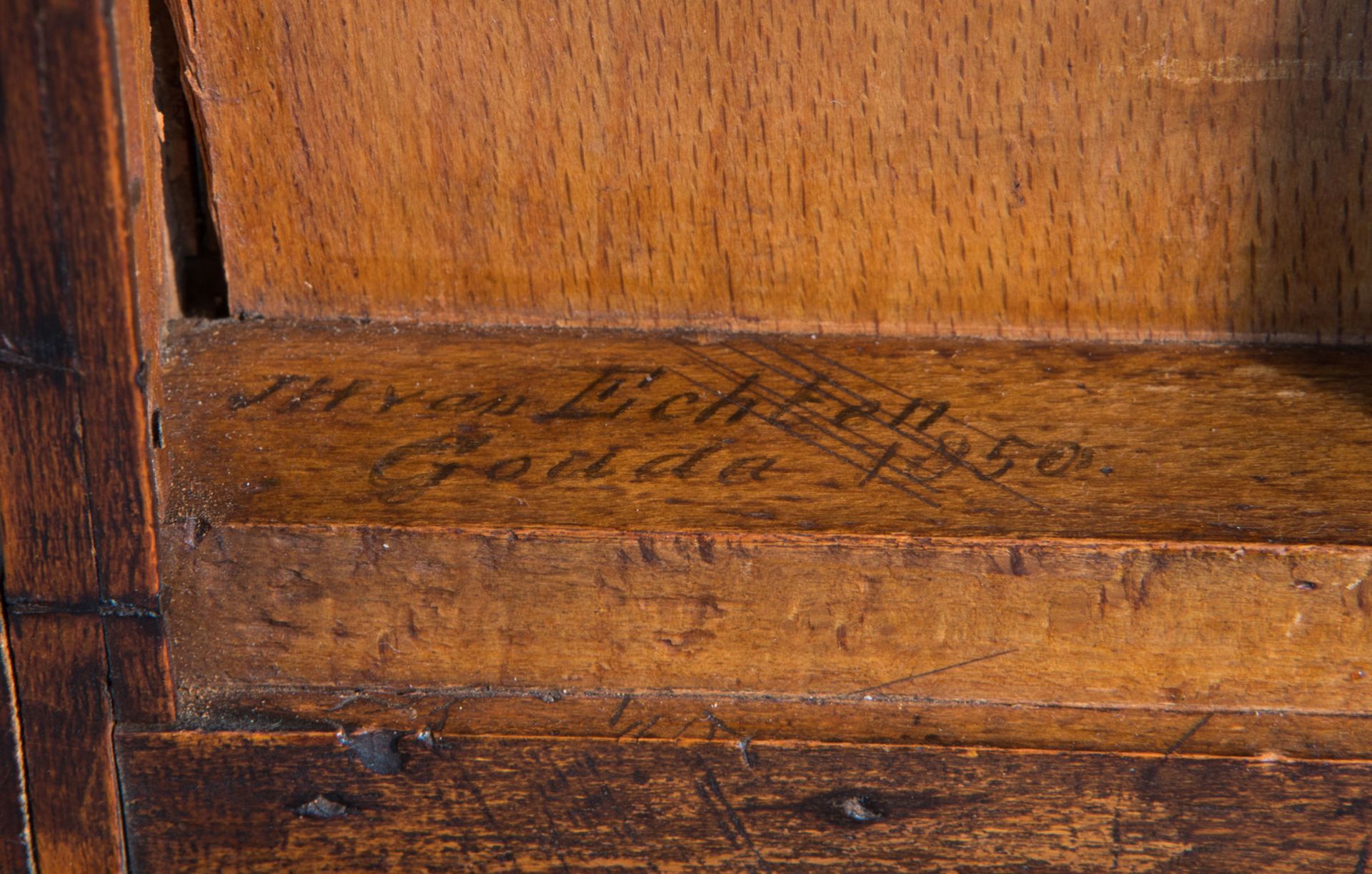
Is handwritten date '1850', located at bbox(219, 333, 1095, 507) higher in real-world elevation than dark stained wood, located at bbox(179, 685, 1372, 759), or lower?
higher

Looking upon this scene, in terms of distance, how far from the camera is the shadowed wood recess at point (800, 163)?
0.80 meters

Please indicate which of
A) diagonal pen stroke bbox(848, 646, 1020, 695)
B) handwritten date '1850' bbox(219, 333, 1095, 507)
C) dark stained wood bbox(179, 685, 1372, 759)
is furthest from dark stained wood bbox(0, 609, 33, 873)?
diagonal pen stroke bbox(848, 646, 1020, 695)

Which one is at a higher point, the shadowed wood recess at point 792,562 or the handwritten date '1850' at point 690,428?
the handwritten date '1850' at point 690,428

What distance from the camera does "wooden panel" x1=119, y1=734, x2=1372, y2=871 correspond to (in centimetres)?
69

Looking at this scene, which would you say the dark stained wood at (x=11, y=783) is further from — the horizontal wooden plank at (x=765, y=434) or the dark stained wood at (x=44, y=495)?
the horizontal wooden plank at (x=765, y=434)

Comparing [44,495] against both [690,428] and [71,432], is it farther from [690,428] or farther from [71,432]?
[690,428]

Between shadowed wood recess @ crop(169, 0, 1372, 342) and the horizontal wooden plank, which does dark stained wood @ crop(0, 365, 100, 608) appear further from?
shadowed wood recess @ crop(169, 0, 1372, 342)

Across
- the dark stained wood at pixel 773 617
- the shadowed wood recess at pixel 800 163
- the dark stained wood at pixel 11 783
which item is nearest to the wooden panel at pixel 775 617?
the dark stained wood at pixel 773 617

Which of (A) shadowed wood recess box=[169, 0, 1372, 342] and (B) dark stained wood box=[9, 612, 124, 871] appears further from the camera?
(A) shadowed wood recess box=[169, 0, 1372, 342]

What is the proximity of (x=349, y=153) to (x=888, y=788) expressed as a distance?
1.98ft

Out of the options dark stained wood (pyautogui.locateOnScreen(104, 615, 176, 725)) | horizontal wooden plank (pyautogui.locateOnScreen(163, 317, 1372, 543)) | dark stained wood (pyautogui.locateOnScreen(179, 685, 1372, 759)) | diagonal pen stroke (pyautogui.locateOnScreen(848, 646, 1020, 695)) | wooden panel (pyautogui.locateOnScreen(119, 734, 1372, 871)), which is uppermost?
horizontal wooden plank (pyautogui.locateOnScreen(163, 317, 1372, 543))

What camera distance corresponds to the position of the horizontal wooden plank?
669mm

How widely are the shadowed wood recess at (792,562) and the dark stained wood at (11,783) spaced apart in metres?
0.11

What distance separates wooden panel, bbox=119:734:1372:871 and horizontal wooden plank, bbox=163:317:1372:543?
153 mm
